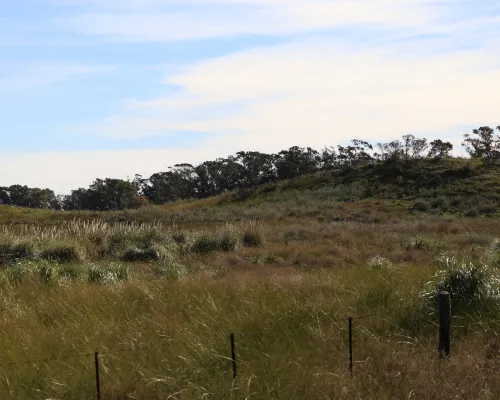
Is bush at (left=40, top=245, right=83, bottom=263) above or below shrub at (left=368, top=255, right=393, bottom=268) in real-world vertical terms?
below

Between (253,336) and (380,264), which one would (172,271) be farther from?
(253,336)

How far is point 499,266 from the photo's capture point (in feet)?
33.0

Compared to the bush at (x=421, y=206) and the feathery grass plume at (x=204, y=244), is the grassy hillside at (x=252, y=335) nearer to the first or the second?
the feathery grass plume at (x=204, y=244)

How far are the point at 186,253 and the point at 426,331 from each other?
583 inches

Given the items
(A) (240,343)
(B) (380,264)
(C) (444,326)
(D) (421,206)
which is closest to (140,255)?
(B) (380,264)

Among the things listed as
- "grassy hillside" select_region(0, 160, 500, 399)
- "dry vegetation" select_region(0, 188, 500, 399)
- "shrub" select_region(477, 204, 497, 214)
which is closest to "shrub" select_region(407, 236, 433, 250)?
"grassy hillside" select_region(0, 160, 500, 399)

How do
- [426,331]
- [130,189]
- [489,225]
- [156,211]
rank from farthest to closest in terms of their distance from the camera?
1. [130,189]
2. [156,211]
3. [489,225]
4. [426,331]

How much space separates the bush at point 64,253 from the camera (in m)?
17.5

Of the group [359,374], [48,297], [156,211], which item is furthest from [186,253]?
[156,211]

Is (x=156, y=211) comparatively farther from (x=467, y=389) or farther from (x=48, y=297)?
(x=467, y=389)

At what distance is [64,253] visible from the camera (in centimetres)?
1783

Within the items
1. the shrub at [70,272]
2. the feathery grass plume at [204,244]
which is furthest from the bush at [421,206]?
the shrub at [70,272]

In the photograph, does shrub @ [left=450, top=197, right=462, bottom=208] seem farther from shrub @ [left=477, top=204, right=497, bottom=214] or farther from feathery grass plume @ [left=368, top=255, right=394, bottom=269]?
feathery grass plume @ [left=368, top=255, right=394, bottom=269]

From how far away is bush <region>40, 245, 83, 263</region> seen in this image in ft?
57.3
